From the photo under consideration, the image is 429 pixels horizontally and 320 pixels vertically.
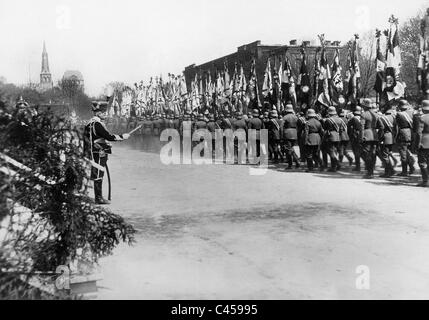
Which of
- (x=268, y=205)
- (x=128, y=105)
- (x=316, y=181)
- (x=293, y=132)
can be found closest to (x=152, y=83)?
(x=128, y=105)

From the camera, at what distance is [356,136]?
48.1 feet

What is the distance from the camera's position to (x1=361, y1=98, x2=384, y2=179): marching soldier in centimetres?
1355

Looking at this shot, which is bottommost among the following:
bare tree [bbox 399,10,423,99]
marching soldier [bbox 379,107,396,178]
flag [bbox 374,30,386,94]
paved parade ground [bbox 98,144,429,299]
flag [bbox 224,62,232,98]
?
paved parade ground [bbox 98,144,429,299]

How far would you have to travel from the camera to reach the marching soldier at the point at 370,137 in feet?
44.4

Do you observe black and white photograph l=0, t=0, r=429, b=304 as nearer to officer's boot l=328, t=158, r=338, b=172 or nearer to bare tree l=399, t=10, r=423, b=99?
officer's boot l=328, t=158, r=338, b=172

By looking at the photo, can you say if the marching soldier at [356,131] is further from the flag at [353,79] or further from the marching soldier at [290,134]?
the flag at [353,79]

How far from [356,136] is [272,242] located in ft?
28.0

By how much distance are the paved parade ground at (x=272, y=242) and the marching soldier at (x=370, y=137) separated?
98 cm

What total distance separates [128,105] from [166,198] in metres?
41.4

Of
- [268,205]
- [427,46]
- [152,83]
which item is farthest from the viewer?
[152,83]

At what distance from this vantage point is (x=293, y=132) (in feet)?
53.8

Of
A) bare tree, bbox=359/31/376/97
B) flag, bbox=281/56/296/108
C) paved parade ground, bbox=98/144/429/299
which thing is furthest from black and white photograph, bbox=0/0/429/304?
bare tree, bbox=359/31/376/97

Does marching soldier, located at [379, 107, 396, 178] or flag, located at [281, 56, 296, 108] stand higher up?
flag, located at [281, 56, 296, 108]
